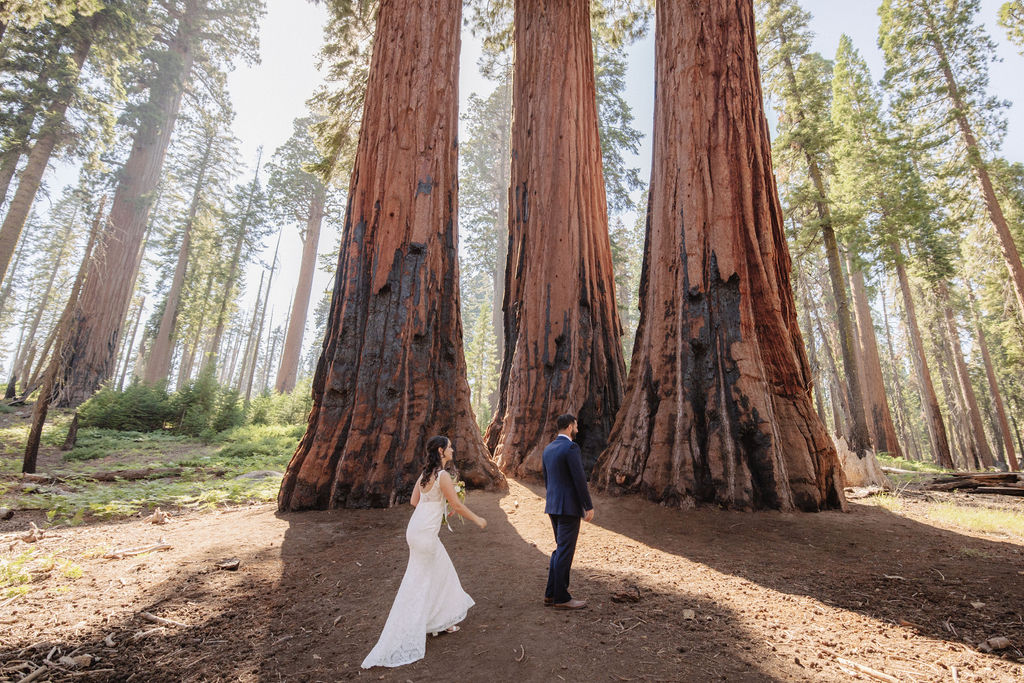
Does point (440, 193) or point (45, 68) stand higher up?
point (45, 68)

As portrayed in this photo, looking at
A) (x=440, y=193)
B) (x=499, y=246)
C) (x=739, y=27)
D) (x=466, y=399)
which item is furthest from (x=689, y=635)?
(x=499, y=246)

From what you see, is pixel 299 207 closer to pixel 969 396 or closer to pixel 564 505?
pixel 564 505

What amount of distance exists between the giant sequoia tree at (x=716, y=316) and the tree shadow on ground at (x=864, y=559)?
39cm

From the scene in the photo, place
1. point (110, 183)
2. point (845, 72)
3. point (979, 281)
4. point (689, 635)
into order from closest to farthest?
point (689, 635), point (845, 72), point (110, 183), point (979, 281)

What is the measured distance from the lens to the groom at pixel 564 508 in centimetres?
302

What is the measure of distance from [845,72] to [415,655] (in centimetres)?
2213

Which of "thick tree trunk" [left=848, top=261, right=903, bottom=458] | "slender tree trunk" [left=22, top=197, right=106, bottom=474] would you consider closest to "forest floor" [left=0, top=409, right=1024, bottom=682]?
"slender tree trunk" [left=22, top=197, right=106, bottom=474]

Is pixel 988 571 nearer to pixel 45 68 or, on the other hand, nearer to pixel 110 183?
pixel 45 68

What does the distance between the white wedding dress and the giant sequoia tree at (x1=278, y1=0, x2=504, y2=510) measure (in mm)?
2475

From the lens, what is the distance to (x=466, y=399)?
6258 millimetres

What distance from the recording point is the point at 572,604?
298 centimetres

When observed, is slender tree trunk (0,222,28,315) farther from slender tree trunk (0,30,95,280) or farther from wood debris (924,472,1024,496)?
wood debris (924,472,1024,496)

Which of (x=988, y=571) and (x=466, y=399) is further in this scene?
(x=466, y=399)

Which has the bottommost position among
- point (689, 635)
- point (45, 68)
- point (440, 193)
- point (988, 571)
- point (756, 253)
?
point (689, 635)
